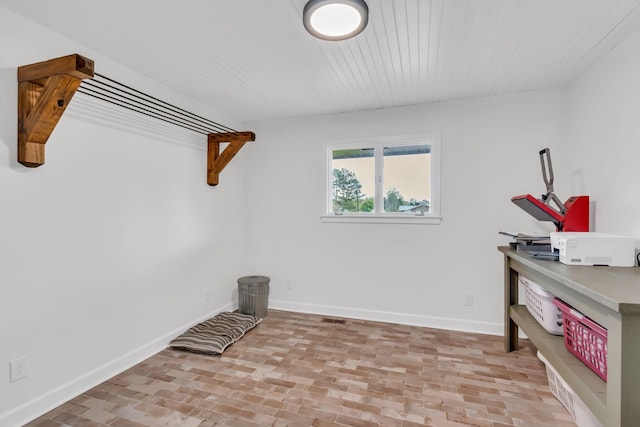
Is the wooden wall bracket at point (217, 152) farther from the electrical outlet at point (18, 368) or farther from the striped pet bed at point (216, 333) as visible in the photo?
the electrical outlet at point (18, 368)

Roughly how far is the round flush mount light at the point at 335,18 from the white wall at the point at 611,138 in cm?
170

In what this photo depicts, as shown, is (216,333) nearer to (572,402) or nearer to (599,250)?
(572,402)

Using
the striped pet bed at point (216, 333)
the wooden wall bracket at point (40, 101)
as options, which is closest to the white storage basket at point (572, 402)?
the striped pet bed at point (216, 333)

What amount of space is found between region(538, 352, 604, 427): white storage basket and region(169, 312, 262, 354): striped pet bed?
2.37m

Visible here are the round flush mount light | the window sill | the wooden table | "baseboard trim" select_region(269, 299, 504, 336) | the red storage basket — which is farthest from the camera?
the window sill

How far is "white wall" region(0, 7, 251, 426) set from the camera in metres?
1.71

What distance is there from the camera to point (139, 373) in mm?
2281

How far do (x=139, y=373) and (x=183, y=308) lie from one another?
717 mm

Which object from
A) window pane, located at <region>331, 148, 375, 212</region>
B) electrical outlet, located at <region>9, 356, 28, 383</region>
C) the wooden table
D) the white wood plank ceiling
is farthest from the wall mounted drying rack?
the wooden table

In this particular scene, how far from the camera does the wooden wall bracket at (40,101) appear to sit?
1.61 m

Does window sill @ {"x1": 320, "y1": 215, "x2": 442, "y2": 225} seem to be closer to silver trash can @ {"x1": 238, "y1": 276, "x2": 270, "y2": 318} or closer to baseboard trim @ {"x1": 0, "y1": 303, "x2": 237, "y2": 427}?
silver trash can @ {"x1": 238, "y1": 276, "x2": 270, "y2": 318}

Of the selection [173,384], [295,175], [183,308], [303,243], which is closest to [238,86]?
[295,175]

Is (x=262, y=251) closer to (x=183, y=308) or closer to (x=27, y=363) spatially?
(x=183, y=308)

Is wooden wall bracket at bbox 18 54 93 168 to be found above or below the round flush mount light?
below
